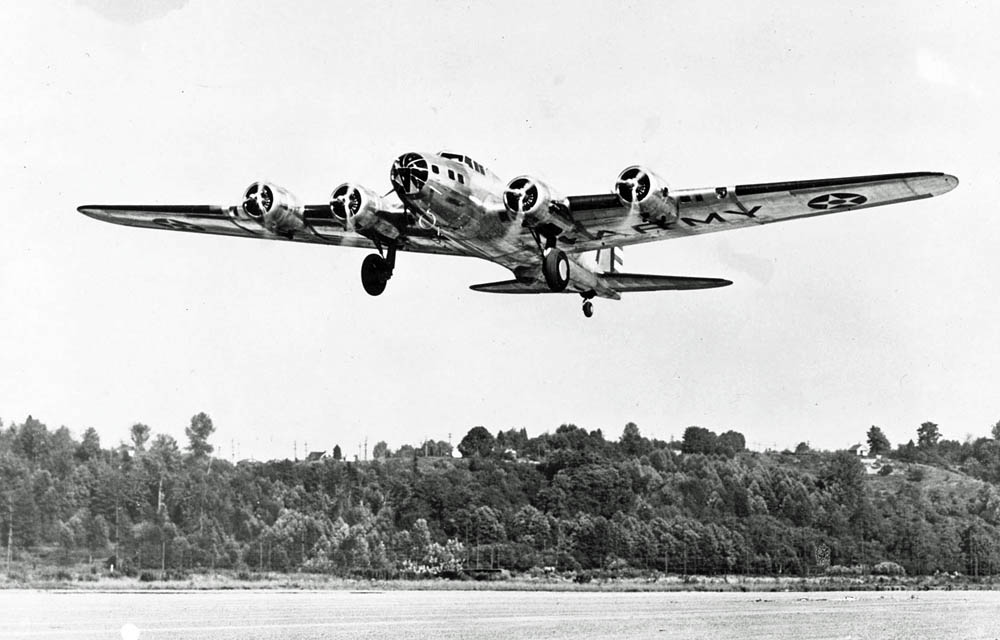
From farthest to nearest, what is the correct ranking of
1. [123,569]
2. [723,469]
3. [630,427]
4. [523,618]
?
[630,427]
[723,469]
[123,569]
[523,618]

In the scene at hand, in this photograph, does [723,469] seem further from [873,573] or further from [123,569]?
[123,569]

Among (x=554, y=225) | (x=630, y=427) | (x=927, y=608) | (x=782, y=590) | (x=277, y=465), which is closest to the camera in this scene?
(x=554, y=225)

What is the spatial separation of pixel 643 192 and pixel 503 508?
3924cm

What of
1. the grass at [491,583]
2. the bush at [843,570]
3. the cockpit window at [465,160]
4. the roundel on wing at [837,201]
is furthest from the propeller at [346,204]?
the bush at [843,570]

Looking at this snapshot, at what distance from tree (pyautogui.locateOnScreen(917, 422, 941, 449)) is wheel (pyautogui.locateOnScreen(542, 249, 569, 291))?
6344 cm

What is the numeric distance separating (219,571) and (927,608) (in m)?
30.3

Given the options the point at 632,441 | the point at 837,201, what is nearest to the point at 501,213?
the point at 837,201

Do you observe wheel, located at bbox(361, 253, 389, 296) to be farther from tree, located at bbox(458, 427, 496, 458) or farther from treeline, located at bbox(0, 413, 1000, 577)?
tree, located at bbox(458, 427, 496, 458)

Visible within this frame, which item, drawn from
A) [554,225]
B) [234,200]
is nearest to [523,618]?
[554,225]

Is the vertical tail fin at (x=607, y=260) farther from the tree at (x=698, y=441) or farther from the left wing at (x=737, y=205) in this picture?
the tree at (x=698, y=441)

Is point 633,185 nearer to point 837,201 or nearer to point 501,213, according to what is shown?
point 501,213

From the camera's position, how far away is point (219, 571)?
160ft

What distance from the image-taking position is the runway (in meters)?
25.7

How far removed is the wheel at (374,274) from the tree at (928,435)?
6571cm
